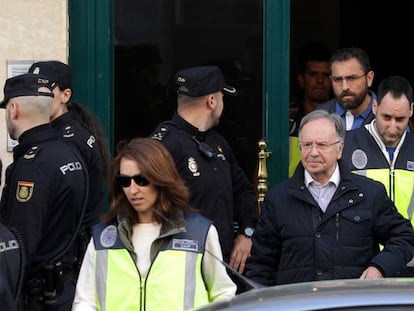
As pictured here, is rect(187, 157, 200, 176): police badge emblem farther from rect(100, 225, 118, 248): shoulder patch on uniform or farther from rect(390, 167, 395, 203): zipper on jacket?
rect(100, 225, 118, 248): shoulder patch on uniform

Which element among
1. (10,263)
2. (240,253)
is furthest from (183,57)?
(10,263)

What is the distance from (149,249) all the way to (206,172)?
159cm

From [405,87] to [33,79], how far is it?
227 centimetres

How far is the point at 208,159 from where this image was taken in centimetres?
696

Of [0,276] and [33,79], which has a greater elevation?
[33,79]

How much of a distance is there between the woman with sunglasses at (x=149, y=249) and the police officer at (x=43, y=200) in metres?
0.75

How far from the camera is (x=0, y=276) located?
523 centimetres

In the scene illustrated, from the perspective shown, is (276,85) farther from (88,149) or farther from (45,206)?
(45,206)

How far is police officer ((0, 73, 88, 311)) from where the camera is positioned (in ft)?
20.3

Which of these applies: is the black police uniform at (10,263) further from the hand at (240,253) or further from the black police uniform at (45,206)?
the hand at (240,253)

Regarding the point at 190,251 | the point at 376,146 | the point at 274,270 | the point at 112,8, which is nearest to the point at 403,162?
the point at 376,146

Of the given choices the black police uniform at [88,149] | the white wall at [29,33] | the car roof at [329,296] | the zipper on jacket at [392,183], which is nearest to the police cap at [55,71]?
the black police uniform at [88,149]

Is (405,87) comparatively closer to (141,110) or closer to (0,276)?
(141,110)

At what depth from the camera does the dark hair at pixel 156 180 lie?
17.9 ft
